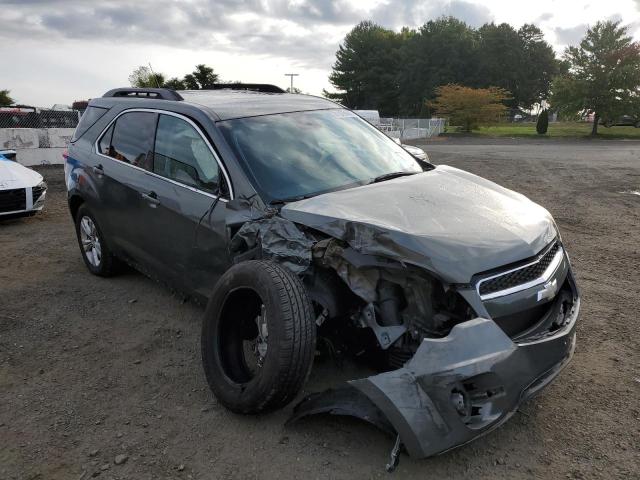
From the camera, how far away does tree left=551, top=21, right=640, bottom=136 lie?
3219 cm

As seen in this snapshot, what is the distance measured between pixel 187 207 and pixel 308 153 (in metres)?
0.95

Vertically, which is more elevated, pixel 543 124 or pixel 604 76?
pixel 604 76

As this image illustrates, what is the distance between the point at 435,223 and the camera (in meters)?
2.94

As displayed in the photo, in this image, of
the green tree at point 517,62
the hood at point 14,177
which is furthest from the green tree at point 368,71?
the hood at point 14,177

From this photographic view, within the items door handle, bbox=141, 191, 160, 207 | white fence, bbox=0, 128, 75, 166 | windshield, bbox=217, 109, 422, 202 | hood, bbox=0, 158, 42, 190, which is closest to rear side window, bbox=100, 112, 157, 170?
door handle, bbox=141, 191, 160, 207

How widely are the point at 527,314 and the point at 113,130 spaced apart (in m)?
3.99

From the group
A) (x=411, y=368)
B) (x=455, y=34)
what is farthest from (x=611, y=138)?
(x=455, y=34)

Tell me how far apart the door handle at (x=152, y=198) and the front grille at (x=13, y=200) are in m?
4.84

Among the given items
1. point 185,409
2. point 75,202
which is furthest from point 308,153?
point 75,202

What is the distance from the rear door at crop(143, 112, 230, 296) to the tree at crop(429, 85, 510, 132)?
39.3m

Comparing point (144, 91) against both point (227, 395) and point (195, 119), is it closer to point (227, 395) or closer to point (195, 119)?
point (195, 119)

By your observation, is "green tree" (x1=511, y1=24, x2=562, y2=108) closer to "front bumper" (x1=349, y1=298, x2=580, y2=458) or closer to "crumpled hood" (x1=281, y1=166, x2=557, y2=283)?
"crumpled hood" (x1=281, y1=166, x2=557, y2=283)

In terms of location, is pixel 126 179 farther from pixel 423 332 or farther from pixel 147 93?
pixel 423 332

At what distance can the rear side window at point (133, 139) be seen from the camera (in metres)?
4.41
